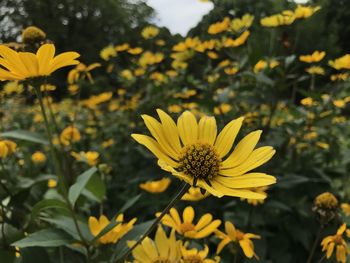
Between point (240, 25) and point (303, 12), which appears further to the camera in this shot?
point (240, 25)

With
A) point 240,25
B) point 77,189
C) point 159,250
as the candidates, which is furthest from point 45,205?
point 240,25

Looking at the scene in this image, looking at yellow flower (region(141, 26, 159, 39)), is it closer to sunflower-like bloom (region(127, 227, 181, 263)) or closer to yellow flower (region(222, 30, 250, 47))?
yellow flower (region(222, 30, 250, 47))

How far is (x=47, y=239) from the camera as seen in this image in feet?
2.97

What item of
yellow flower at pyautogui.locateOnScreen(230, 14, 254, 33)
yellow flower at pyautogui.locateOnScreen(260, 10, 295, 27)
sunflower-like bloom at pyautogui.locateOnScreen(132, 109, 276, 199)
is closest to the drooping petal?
sunflower-like bloom at pyautogui.locateOnScreen(132, 109, 276, 199)

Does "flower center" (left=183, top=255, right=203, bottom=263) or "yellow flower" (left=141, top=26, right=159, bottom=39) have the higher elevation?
"yellow flower" (left=141, top=26, right=159, bottom=39)

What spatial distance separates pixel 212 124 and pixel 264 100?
1.26m

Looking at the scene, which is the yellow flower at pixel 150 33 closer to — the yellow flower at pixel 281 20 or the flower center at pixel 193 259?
the yellow flower at pixel 281 20

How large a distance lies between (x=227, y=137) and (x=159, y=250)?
0.97 feet

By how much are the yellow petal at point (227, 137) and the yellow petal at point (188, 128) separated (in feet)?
0.16

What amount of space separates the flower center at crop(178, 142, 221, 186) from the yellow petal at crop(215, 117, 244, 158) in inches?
0.9

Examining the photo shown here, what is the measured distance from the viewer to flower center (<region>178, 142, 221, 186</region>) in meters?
0.81

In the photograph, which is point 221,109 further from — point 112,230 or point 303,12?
point 112,230

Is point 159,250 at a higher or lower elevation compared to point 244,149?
lower

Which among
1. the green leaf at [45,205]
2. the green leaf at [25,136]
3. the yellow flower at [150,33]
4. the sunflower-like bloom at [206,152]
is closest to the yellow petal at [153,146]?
the sunflower-like bloom at [206,152]
